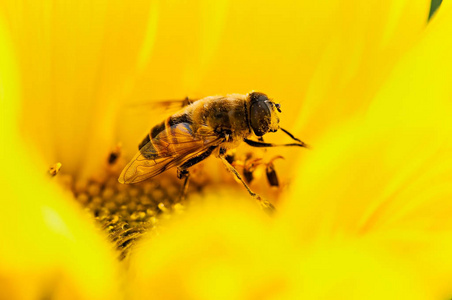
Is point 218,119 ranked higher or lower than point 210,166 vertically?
higher

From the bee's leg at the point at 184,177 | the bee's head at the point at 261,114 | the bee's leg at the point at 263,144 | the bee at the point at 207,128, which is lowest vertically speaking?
the bee's leg at the point at 184,177

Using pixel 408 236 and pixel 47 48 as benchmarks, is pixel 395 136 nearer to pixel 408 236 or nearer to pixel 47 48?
pixel 408 236

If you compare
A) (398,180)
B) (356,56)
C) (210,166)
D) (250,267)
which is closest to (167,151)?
(210,166)

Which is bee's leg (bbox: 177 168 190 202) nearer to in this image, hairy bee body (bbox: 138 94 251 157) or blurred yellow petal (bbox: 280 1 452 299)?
hairy bee body (bbox: 138 94 251 157)

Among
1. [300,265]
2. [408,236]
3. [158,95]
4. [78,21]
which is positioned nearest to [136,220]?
[158,95]

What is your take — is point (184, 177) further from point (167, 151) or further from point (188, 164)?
point (167, 151)

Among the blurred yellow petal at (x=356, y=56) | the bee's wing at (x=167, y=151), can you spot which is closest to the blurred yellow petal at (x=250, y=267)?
the bee's wing at (x=167, y=151)

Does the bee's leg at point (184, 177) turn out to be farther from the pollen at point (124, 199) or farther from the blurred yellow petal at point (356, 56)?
the blurred yellow petal at point (356, 56)

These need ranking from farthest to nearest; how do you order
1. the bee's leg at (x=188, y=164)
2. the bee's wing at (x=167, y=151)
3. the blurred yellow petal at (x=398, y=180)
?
1. the bee's leg at (x=188, y=164)
2. the bee's wing at (x=167, y=151)
3. the blurred yellow petal at (x=398, y=180)
